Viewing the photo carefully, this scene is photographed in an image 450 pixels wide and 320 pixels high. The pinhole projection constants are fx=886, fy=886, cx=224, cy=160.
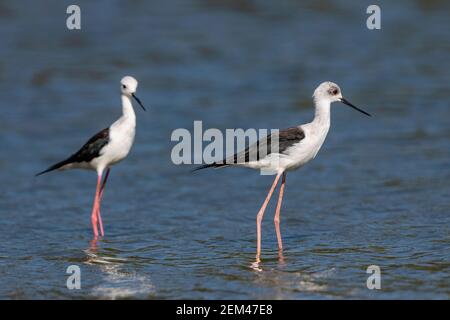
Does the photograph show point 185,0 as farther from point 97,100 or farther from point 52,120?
point 52,120

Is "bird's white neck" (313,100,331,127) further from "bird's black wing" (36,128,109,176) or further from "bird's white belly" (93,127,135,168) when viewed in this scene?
"bird's black wing" (36,128,109,176)

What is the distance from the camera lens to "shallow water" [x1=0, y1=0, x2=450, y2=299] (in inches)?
338

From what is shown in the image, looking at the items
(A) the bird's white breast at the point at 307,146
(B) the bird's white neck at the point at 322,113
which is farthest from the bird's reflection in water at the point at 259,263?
(B) the bird's white neck at the point at 322,113

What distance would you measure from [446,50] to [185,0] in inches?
290

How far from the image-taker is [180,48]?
2023cm

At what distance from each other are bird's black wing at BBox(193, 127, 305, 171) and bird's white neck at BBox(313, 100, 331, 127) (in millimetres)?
232

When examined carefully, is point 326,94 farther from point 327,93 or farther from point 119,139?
point 119,139

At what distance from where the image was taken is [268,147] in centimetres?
959

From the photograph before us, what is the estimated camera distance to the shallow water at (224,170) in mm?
8586

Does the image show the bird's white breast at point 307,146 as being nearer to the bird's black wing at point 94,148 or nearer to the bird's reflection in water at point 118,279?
the bird's reflection in water at point 118,279

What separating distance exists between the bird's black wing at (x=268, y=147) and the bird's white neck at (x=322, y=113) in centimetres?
23

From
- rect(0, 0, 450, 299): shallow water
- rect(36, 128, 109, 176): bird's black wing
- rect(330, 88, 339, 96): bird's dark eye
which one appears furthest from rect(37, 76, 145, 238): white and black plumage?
rect(330, 88, 339, 96): bird's dark eye

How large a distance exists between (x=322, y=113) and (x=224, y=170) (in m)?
3.87

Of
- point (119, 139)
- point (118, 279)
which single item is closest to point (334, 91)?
point (119, 139)
